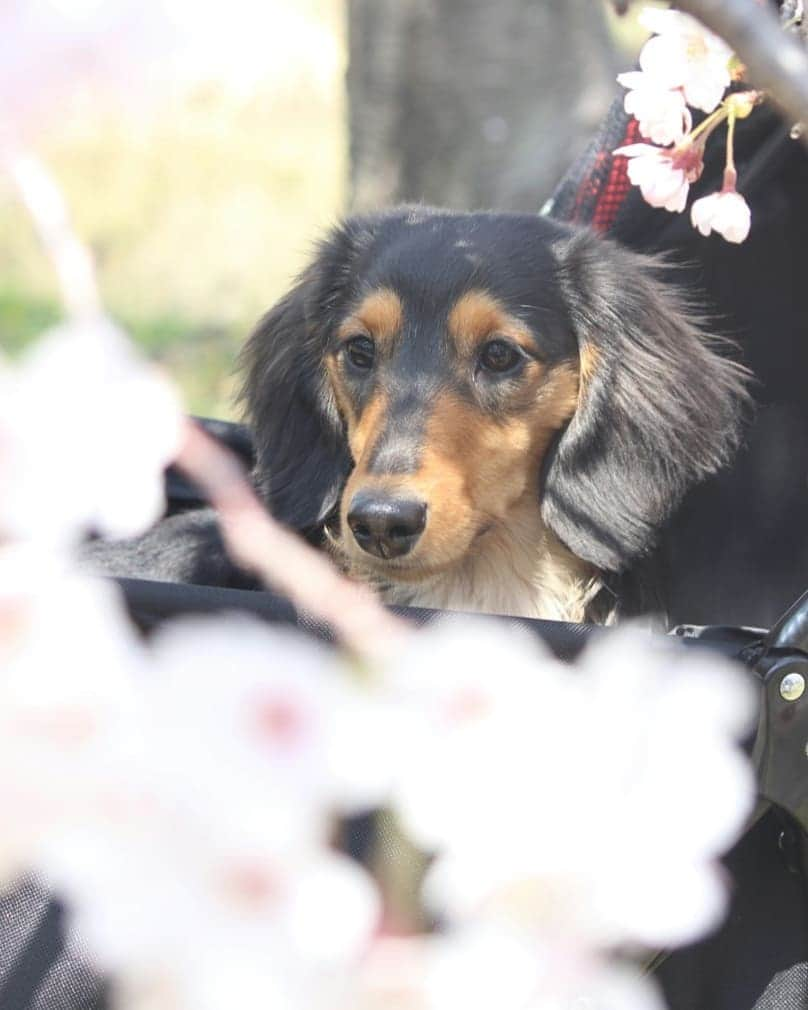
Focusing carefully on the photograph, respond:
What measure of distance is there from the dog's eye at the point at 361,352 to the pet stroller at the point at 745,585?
32cm

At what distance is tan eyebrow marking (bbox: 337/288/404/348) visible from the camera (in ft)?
7.49

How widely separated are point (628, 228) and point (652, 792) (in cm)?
186

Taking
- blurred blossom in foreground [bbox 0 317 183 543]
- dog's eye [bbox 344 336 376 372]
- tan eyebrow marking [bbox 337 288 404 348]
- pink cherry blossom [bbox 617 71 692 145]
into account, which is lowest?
dog's eye [bbox 344 336 376 372]

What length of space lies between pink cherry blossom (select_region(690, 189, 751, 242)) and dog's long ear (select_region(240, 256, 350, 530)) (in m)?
0.85

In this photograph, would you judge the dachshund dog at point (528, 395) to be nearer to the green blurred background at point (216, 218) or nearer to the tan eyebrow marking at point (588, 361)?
the tan eyebrow marking at point (588, 361)

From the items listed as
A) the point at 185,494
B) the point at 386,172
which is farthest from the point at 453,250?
the point at 386,172

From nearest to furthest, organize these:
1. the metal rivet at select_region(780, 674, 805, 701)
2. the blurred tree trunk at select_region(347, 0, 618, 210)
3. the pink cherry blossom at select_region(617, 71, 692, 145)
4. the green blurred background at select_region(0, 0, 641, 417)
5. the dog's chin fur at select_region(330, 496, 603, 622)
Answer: the metal rivet at select_region(780, 674, 805, 701) → the pink cherry blossom at select_region(617, 71, 692, 145) → the dog's chin fur at select_region(330, 496, 603, 622) → the blurred tree trunk at select_region(347, 0, 618, 210) → the green blurred background at select_region(0, 0, 641, 417)

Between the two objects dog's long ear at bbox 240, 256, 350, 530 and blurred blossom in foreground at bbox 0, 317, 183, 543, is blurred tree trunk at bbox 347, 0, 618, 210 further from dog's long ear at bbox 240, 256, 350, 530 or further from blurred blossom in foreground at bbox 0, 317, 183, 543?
blurred blossom in foreground at bbox 0, 317, 183, 543

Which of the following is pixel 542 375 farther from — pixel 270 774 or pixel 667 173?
pixel 270 774

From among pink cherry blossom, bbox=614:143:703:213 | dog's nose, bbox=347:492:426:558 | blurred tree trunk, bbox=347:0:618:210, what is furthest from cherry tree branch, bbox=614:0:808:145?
blurred tree trunk, bbox=347:0:618:210

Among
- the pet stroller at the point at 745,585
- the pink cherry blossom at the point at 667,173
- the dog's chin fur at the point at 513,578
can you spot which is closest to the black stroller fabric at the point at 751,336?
the pet stroller at the point at 745,585

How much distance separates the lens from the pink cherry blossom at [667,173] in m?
1.78

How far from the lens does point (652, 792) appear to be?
0.75 metres

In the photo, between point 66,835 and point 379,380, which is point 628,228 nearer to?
Answer: point 379,380
